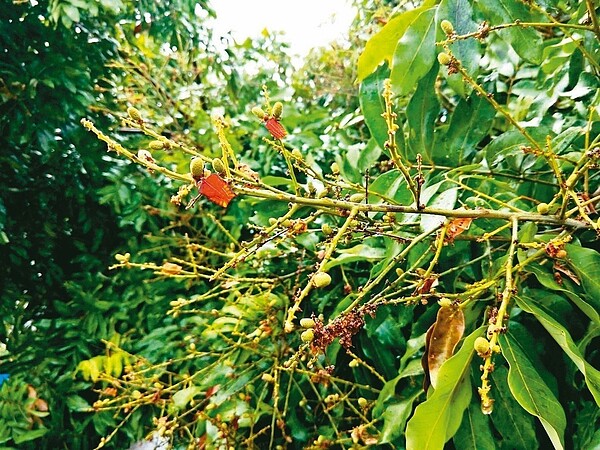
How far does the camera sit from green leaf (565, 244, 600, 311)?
525 mm

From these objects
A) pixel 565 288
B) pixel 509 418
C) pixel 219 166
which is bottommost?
pixel 509 418

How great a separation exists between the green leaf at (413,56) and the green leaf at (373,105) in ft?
0.22

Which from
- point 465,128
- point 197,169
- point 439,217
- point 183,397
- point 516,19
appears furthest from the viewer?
point 183,397

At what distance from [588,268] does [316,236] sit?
22.0 inches

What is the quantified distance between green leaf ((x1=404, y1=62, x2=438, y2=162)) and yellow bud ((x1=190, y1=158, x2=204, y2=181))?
42 centimetres

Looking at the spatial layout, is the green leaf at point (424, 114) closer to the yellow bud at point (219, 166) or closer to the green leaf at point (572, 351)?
the green leaf at point (572, 351)

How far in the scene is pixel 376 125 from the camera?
72cm

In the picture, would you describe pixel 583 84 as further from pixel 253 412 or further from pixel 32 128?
pixel 32 128

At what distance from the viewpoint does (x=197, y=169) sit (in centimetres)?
40

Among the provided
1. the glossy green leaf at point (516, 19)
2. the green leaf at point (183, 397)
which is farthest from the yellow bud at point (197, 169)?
the green leaf at point (183, 397)

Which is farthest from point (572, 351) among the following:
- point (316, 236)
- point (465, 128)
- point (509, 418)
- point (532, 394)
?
point (316, 236)

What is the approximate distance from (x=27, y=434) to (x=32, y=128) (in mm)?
848

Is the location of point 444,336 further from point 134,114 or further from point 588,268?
point 134,114

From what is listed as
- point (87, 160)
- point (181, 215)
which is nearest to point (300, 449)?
point (181, 215)
